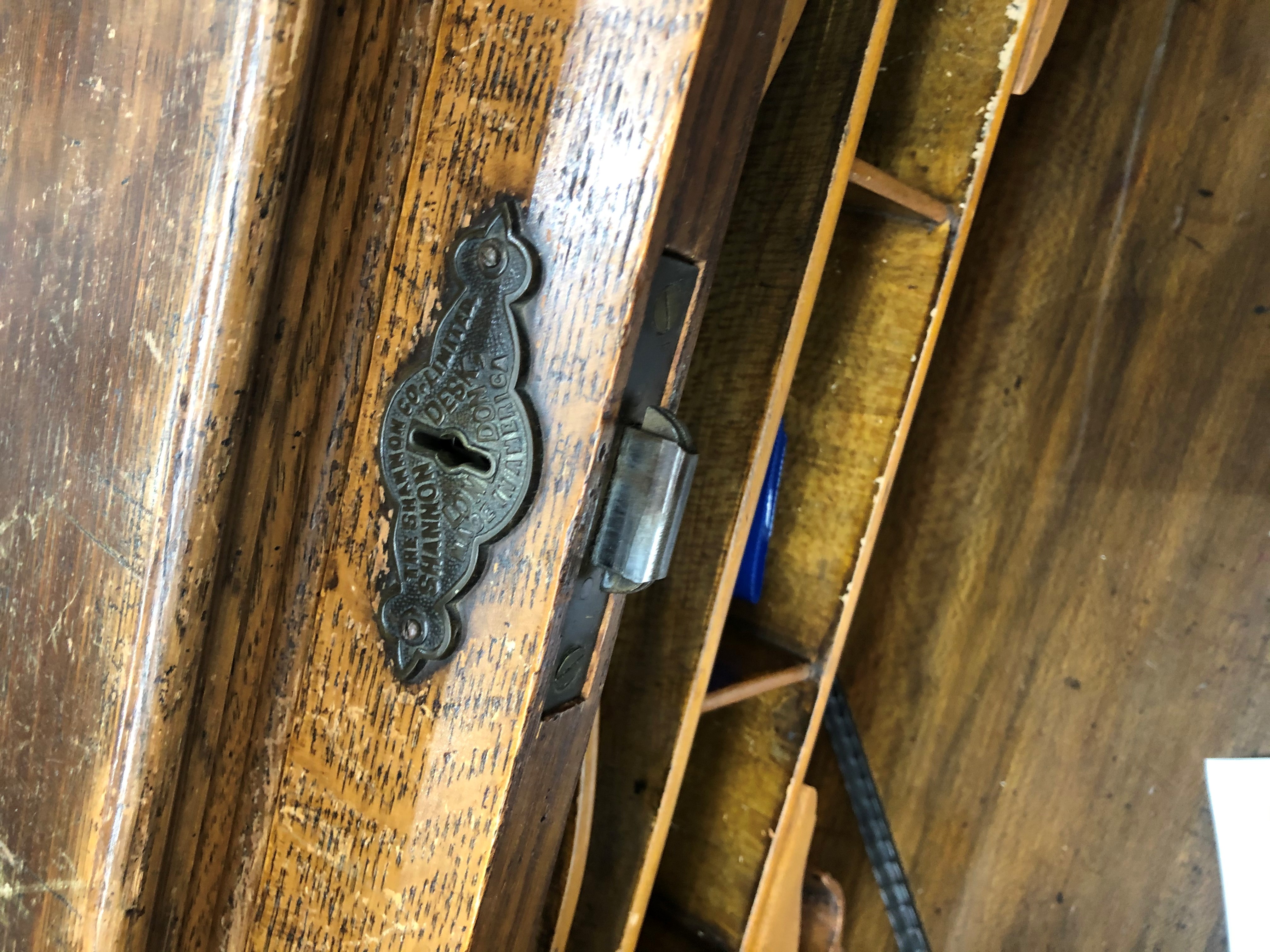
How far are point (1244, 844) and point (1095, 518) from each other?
0.36 meters

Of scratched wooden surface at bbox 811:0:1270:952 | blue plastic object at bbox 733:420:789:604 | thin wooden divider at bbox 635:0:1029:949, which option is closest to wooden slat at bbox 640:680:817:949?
thin wooden divider at bbox 635:0:1029:949

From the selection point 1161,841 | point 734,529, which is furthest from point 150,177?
point 1161,841

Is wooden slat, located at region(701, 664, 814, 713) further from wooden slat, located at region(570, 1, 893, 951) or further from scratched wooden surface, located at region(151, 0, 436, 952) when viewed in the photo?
scratched wooden surface, located at region(151, 0, 436, 952)

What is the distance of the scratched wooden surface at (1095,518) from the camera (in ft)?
2.80

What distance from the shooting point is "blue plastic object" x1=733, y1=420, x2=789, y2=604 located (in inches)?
32.8

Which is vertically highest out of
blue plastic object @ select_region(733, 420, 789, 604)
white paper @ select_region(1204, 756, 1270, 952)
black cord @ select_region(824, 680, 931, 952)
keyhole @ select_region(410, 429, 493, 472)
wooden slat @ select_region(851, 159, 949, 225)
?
wooden slat @ select_region(851, 159, 949, 225)

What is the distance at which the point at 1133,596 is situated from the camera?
0.90 m

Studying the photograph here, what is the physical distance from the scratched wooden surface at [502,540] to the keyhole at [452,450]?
3 centimetres

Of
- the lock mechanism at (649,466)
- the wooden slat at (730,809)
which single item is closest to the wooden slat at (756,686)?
the wooden slat at (730,809)

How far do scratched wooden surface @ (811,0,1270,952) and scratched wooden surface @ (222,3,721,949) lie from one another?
0.71 m

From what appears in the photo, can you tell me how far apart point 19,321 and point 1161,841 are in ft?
3.70

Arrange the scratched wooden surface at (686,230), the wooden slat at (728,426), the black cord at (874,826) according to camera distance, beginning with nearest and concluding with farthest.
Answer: the scratched wooden surface at (686,230) < the wooden slat at (728,426) < the black cord at (874,826)

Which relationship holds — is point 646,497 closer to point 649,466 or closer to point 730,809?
point 649,466

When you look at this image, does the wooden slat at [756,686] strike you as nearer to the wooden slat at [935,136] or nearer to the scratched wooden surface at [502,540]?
the wooden slat at [935,136]
